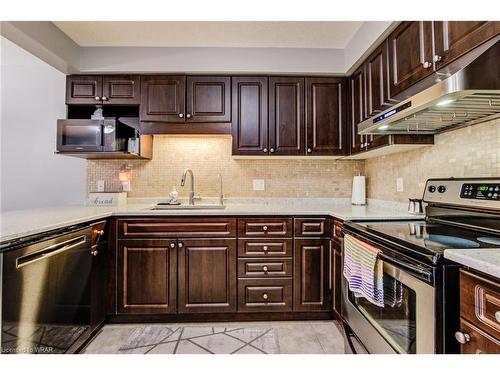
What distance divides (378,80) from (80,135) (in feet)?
7.92

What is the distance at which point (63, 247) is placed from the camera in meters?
1.61

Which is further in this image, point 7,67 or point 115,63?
point 7,67

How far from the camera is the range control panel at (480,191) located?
1359mm

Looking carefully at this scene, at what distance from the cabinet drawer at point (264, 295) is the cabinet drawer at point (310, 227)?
0.39 m

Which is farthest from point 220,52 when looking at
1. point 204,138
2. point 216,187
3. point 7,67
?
point 7,67

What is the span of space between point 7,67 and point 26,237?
2.37m

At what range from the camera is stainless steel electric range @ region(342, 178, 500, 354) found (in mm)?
957

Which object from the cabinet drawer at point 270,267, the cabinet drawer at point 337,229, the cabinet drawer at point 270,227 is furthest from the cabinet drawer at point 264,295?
the cabinet drawer at point 337,229

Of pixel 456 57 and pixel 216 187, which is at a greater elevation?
pixel 456 57

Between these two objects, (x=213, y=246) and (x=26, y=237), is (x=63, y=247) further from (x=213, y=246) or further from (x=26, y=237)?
(x=213, y=246)

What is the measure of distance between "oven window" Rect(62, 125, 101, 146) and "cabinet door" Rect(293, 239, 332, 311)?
6.20 feet

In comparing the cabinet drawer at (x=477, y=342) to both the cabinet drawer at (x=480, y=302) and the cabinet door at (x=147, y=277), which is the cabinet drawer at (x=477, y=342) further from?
the cabinet door at (x=147, y=277)

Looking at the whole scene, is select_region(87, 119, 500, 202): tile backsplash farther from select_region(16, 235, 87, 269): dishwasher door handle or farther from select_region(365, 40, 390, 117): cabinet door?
select_region(16, 235, 87, 269): dishwasher door handle

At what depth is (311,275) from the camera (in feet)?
7.43
